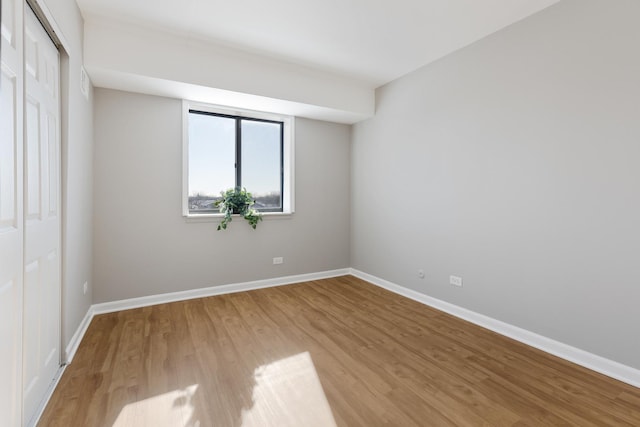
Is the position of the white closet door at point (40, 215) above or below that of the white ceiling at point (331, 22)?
below

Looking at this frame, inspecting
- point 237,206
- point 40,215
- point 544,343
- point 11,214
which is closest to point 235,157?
point 237,206

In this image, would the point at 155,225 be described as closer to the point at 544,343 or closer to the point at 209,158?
the point at 209,158

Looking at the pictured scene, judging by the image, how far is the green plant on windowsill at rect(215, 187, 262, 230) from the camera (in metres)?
3.89

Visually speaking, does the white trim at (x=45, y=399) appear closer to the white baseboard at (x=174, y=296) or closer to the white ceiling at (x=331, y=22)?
the white baseboard at (x=174, y=296)

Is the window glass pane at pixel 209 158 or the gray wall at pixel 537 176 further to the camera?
the window glass pane at pixel 209 158

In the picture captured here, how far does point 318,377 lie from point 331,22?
297cm

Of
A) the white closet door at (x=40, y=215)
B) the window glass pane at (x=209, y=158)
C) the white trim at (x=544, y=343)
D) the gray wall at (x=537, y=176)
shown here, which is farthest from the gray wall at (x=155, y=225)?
the white trim at (x=544, y=343)

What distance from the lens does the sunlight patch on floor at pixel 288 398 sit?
1692 mm

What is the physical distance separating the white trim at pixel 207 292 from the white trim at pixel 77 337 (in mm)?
189

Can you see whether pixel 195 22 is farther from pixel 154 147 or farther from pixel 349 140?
pixel 349 140

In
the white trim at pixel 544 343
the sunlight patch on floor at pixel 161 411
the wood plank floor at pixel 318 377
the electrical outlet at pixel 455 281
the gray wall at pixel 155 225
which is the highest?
the gray wall at pixel 155 225

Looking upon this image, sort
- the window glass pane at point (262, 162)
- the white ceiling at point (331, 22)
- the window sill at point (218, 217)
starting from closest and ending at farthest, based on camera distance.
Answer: the white ceiling at point (331, 22) → the window sill at point (218, 217) → the window glass pane at point (262, 162)

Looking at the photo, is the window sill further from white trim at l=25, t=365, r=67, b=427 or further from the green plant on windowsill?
white trim at l=25, t=365, r=67, b=427

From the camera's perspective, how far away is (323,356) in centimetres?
239
